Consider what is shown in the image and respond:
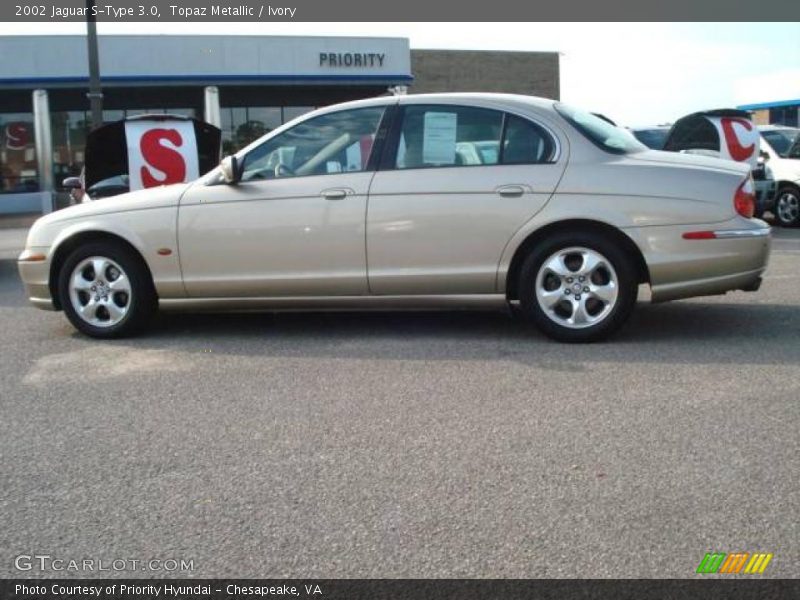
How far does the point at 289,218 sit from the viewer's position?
6.24 meters

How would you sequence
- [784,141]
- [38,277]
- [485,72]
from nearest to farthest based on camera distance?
[38,277] → [784,141] → [485,72]

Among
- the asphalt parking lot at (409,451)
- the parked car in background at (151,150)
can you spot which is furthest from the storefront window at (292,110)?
the asphalt parking lot at (409,451)

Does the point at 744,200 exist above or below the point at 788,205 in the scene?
above

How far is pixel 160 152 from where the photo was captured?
1025 cm

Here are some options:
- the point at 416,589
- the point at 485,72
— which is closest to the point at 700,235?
the point at 416,589

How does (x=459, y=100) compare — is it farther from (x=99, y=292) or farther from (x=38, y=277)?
(x=38, y=277)

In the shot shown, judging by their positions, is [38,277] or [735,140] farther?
[735,140]

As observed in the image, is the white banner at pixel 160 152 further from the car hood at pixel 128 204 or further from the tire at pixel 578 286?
the tire at pixel 578 286

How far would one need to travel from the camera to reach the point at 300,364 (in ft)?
18.7

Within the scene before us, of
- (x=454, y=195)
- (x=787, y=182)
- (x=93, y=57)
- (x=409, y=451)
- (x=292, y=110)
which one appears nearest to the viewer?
(x=409, y=451)

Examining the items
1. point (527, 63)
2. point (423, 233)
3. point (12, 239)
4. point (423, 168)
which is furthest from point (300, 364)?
point (527, 63)

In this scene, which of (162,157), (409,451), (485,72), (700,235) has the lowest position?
(409,451)

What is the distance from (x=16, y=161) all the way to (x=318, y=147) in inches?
1019

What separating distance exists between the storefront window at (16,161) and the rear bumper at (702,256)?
27.0m
